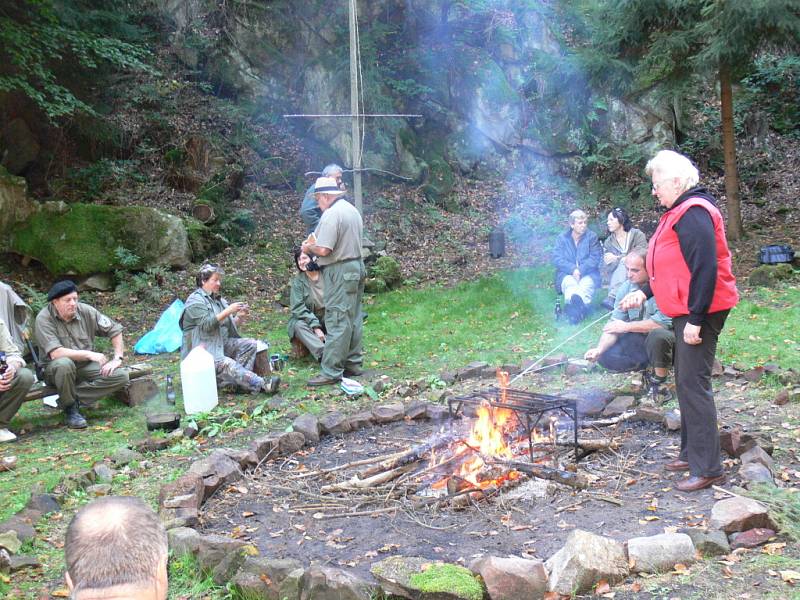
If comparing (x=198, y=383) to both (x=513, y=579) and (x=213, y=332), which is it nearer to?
(x=213, y=332)

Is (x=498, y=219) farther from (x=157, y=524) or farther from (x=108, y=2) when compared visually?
(x=157, y=524)

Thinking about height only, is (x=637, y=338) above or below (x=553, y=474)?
above

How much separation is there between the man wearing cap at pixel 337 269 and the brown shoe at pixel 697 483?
12.5ft

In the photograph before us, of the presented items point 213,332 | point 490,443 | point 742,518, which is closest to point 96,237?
point 213,332

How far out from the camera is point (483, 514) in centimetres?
418

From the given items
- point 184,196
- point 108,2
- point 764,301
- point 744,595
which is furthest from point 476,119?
point 744,595

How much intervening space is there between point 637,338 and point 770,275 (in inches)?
185

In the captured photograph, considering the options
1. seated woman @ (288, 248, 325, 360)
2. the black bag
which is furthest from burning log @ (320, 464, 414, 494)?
the black bag

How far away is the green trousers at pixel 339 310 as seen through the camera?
738 cm

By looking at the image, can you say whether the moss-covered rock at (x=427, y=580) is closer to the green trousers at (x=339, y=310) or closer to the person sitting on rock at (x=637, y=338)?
the person sitting on rock at (x=637, y=338)

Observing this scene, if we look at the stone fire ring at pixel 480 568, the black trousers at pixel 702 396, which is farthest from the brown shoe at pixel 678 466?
the stone fire ring at pixel 480 568

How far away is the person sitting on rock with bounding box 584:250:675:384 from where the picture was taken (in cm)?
574

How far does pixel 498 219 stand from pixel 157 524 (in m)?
14.1

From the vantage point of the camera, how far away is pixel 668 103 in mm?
16172
